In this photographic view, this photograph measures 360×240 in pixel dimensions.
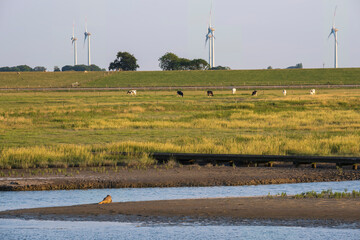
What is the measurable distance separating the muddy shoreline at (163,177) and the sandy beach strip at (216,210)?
3915 mm

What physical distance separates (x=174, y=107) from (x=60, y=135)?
24101 mm

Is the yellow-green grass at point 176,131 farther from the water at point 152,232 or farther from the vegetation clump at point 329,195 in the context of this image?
the water at point 152,232

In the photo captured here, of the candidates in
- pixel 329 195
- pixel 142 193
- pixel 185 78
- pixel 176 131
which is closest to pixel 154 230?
pixel 142 193

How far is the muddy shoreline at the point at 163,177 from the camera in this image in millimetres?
23359

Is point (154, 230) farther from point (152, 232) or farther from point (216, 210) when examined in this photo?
point (216, 210)

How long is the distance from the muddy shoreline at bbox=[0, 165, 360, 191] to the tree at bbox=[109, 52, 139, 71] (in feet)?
559

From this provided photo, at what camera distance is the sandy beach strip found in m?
17.8

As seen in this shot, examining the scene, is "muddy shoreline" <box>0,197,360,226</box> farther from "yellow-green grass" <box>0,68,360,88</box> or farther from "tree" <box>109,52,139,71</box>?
"tree" <box>109,52,139,71</box>

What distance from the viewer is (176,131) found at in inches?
1640

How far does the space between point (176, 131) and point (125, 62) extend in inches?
6145

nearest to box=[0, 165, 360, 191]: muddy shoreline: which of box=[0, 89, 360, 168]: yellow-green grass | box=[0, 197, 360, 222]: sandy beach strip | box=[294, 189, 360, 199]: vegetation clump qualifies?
box=[0, 89, 360, 168]: yellow-green grass

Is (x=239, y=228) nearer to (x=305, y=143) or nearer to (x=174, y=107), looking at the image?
(x=305, y=143)

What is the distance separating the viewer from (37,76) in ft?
506

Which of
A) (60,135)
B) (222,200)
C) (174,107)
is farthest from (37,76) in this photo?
(222,200)
